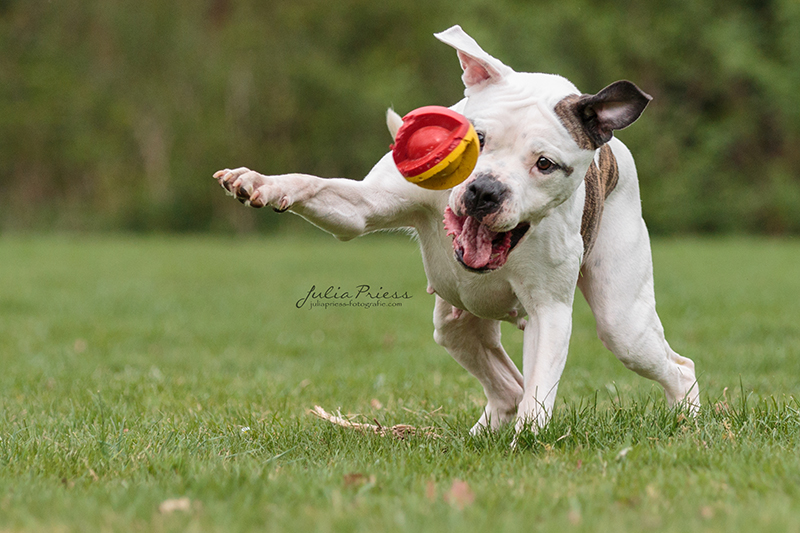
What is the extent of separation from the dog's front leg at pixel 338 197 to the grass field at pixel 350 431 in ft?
2.86

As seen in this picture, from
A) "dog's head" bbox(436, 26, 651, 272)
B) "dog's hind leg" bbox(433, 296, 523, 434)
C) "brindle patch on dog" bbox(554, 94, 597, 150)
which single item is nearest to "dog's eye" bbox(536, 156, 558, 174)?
"dog's head" bbox(436, 26, 651, 272)

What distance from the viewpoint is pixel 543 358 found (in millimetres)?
3541

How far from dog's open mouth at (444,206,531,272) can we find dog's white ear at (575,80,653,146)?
0.44 m

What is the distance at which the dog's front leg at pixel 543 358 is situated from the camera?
3.48 meters

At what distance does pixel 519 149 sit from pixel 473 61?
1.44ft

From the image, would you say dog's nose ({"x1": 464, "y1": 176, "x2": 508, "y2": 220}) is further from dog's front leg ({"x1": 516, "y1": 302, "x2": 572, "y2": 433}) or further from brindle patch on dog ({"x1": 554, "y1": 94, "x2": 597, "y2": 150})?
dog's front leg ({"x1": 516, "y1": 302, "x2": 572, "y2": 433})

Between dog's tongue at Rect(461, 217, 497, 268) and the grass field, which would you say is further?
dog's tongue at Rect(461, 217, 497, 268)

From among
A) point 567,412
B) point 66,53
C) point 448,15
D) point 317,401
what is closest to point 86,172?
point 66,53

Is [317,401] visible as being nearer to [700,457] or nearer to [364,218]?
[364,218]

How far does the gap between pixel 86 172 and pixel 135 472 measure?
24.7 metres

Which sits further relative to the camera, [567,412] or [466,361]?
[466,361]

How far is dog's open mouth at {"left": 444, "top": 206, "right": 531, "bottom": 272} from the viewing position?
10.7 ft

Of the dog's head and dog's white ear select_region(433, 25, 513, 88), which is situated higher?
dog's white ear select_region(433, 25, 513, 88)

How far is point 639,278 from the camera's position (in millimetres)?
4020
